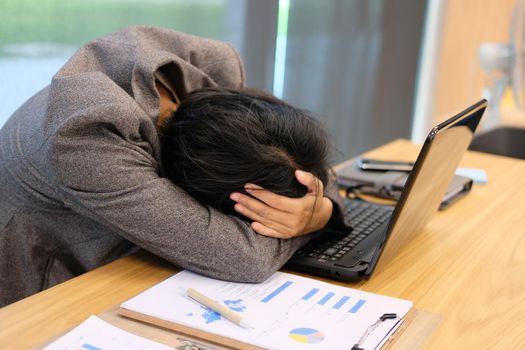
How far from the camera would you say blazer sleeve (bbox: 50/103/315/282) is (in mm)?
903

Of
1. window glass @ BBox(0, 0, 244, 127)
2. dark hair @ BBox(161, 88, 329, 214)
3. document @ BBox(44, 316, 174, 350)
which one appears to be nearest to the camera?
document @ BBox(44, 316, 174, 350)

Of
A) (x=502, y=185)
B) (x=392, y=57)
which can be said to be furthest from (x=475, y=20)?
(x=502, y=185)

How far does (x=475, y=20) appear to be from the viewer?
4.67 meters

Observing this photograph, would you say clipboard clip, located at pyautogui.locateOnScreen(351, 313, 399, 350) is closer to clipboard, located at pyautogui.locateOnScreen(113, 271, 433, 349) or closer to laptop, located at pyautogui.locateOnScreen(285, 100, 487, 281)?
clipboard, located at pyautogui.locateOnScreen(113, 271, 433, 349)

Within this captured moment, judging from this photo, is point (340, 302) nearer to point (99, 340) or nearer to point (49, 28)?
point (99, 340)

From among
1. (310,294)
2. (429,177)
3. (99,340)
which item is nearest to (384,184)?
(429,177)

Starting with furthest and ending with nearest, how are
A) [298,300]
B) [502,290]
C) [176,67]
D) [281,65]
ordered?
1. [281,65]
2. [176,67]
3. [502,290]
4. [298,300]

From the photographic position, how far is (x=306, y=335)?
2.52 feet

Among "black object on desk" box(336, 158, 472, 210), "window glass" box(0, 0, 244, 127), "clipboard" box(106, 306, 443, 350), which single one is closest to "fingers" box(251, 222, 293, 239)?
"clipboard" box(106, 306, 443, 350)

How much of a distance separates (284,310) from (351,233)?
1.11 feet

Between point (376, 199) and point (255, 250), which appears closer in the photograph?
point (255, 250)

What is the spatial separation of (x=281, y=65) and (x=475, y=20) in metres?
2.41

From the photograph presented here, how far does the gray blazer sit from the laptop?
0.05 metres

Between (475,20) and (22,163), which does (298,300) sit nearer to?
(22,163)
